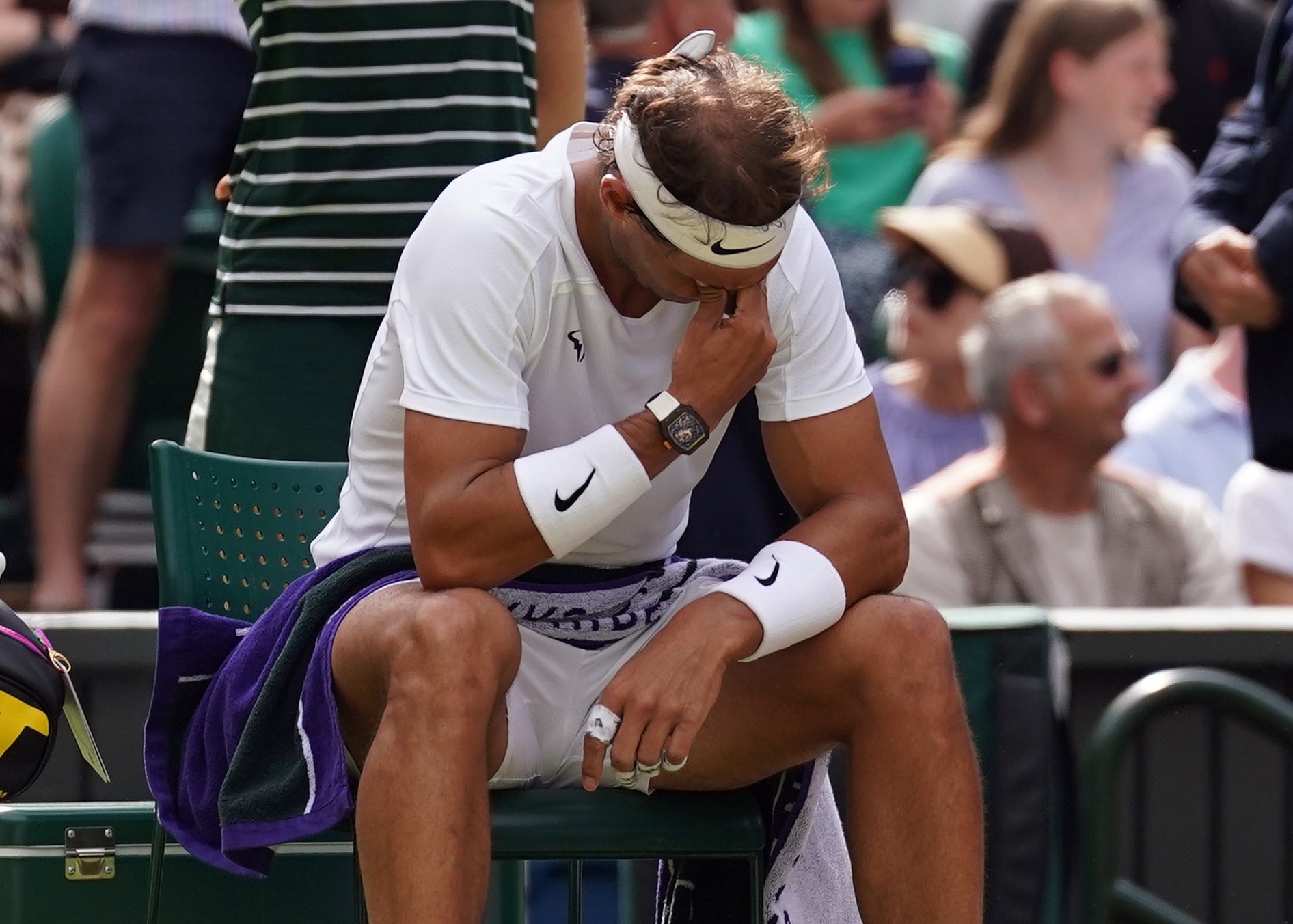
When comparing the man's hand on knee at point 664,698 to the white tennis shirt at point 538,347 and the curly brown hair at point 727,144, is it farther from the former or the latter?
the curly brown hair at point 727,144

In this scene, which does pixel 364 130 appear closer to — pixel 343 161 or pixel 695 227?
pixel 343 161

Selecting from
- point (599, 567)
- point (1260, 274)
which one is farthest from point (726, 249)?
point (1260, 274)

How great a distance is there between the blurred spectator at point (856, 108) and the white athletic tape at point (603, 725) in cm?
242

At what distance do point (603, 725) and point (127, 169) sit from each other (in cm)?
217

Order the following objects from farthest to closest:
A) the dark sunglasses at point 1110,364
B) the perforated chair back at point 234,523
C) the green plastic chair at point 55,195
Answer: the green plastic chair at point 55,195, the dark sunglasses at point 1110,364, the perforated chair back at point 234,523

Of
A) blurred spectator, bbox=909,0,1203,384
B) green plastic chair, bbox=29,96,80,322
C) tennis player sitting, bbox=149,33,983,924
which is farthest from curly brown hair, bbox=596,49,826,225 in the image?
green plastic chair, bbox=29,96,80,322

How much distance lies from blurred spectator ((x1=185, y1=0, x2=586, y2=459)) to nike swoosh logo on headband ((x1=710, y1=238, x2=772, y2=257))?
87 cm

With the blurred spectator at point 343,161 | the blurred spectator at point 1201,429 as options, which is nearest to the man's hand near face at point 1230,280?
the blurred spectator at point 1201,429

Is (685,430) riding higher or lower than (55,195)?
higher

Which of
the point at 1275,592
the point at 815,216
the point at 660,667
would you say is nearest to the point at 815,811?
the point at 660,667

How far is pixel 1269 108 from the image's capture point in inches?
159

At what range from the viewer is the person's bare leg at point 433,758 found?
2.33 metres

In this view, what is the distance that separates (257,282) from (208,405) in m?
0.22

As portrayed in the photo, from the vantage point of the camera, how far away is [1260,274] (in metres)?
3.91
